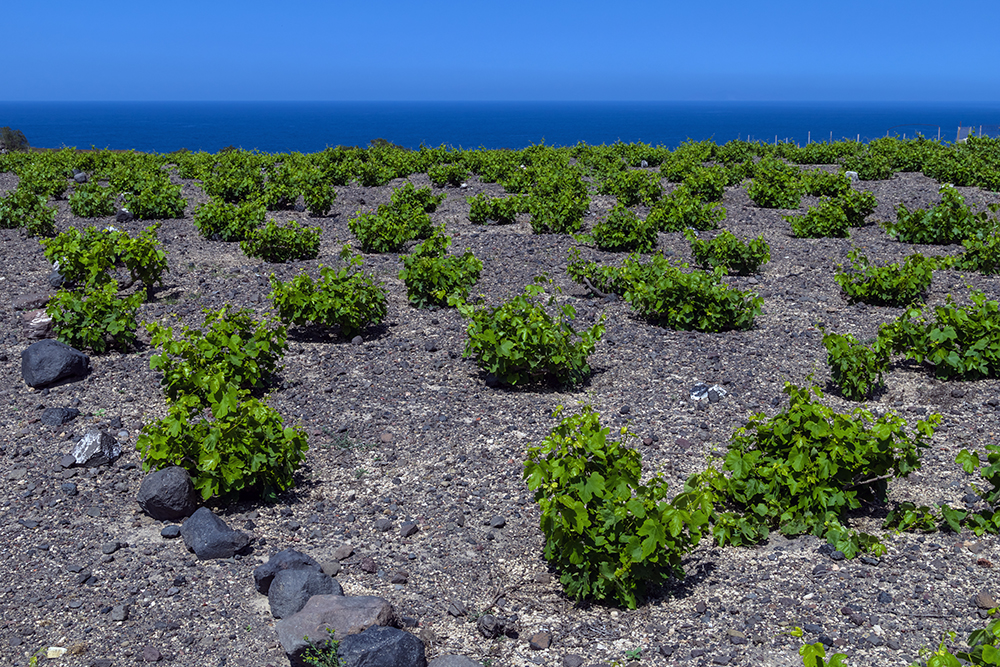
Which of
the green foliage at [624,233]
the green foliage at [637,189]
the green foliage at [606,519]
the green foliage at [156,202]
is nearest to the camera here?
the green foliage at [606,519]

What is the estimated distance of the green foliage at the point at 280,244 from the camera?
42.2 ft

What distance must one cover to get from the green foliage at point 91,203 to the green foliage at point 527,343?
1197cm

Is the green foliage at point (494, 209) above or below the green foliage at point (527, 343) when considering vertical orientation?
above

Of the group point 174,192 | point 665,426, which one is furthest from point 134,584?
point 174,192

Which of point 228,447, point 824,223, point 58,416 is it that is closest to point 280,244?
point 58,416

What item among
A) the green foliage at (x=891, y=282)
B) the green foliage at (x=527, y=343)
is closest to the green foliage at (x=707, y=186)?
the green foliage at (x=891, y=282)

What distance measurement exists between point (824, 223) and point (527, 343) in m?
8.81

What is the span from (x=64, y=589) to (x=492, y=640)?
Answer: 2707 millimetres

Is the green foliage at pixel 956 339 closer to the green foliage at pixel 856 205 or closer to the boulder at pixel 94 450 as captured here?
the boulder at pixel 94 450

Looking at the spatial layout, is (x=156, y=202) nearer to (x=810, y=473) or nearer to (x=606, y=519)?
(x=606, y=519)

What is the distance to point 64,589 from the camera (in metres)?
5.05

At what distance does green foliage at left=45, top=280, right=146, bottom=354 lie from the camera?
29.3ft

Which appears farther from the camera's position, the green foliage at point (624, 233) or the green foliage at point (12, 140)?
the green foliage at point (12, 140)

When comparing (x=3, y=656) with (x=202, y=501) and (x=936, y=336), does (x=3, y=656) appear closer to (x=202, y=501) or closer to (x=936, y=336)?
(x=202, y=501)
